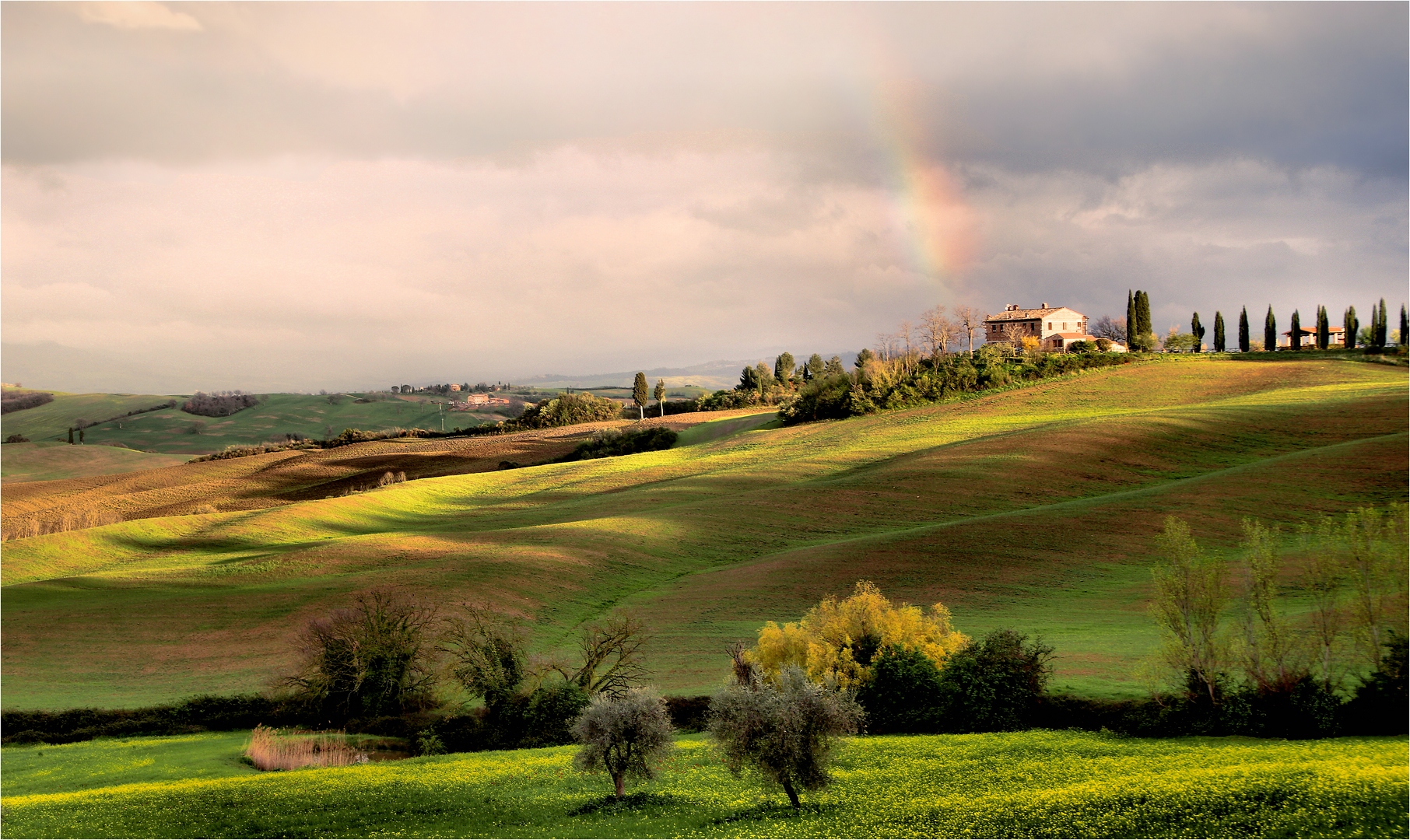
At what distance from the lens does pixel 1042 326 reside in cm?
16288

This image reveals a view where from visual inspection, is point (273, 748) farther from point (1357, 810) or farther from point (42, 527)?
point (42, 527)

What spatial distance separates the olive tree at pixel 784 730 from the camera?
66.4 feet

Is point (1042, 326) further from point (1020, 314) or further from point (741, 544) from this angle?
point (741, 544)

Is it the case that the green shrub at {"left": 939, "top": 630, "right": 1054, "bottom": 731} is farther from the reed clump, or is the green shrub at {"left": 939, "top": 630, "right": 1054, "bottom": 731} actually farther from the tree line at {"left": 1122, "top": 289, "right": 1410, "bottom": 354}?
the tree line at {"left": 1122, "top": 289, "right": 1410, "bottom": 354}

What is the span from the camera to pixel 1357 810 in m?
15.8

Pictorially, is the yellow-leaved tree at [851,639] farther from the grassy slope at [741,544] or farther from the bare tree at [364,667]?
the bare tree at [364,667]

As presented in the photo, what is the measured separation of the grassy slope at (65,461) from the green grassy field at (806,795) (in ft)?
309

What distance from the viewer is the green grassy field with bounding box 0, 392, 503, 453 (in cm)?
15325

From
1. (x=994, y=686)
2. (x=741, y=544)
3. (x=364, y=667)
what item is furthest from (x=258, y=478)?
(x=994, y=686)

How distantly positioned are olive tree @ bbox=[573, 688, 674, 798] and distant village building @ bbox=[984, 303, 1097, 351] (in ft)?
475

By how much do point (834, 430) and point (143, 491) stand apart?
7209cm

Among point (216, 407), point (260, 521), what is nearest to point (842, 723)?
point (260, 521)

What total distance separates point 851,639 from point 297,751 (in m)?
18.7

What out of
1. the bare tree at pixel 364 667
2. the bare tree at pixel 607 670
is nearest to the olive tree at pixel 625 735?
the bare tree at pixel 607 670
